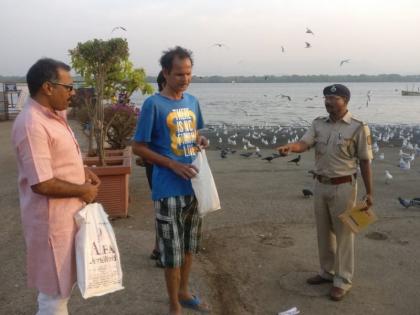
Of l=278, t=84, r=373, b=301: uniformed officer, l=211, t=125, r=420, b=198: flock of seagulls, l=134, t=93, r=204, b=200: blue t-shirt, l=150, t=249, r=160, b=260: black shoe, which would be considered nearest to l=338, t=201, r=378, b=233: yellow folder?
l=278, t=84, r=373, b=301: uniformed officer

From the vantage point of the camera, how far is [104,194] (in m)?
6.54

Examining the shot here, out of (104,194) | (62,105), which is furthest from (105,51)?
(62,105)

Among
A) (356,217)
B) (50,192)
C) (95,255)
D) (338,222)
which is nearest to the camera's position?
(50,192)

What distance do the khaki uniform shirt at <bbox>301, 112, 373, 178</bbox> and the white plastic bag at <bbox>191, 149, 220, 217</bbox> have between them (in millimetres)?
1298

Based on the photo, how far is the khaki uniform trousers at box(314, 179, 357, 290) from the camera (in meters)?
4.23

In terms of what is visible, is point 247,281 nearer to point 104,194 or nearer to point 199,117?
point 199,117

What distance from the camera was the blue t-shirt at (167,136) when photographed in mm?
3457

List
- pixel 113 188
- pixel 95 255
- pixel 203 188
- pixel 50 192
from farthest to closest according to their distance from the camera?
pixel 113 188 → pixel 203 188 → pixel 95 255 → pixel 50 192

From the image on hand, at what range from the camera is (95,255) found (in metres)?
2.64

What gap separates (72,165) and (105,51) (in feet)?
18.1

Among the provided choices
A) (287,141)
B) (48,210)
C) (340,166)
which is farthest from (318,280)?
(287,141)

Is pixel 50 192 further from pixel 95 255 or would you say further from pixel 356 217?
pixel 356 217

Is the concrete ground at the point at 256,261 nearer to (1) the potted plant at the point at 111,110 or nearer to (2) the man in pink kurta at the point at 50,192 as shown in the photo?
(1) the potted plant at the point at 111,110

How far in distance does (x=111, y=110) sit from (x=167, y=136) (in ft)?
19.2
